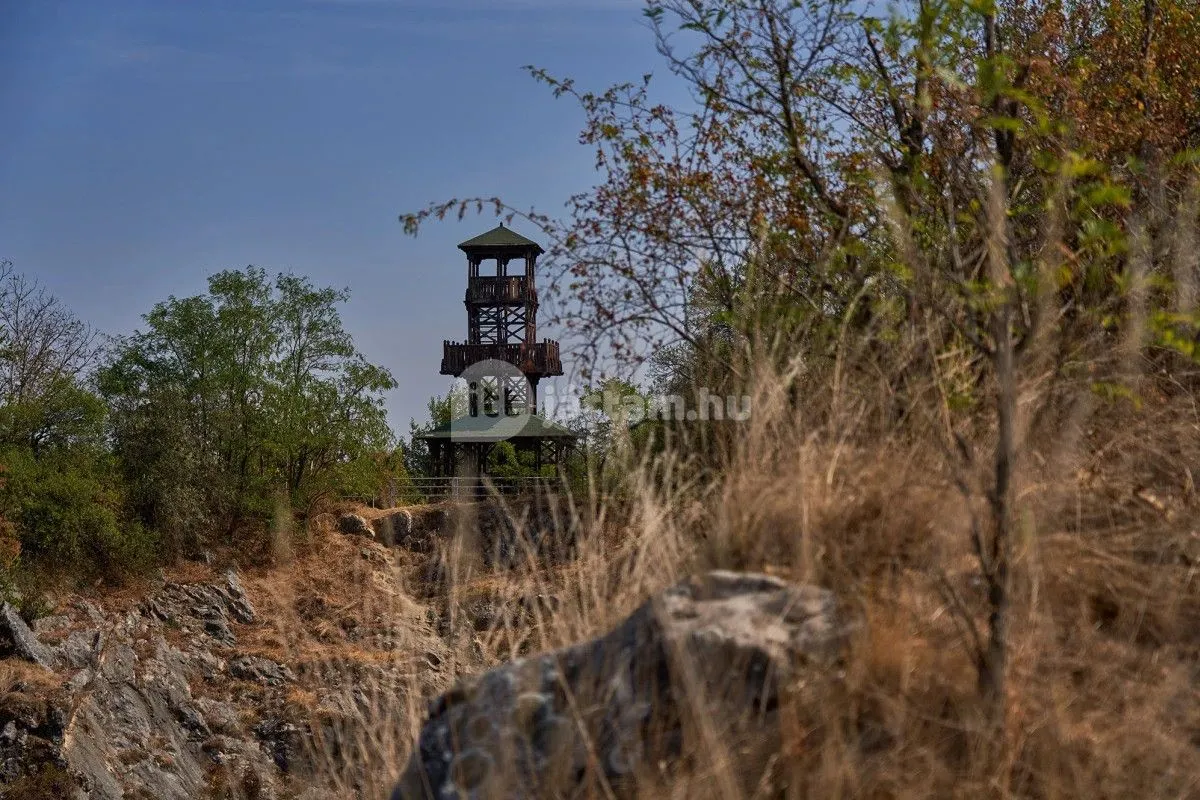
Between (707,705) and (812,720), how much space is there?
275 mm

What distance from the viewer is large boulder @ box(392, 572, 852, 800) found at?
3.21 metres

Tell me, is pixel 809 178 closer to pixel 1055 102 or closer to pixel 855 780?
pixel 1055 102

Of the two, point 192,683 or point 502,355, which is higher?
point 502,355

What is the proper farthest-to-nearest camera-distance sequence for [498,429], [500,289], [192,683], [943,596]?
[500,289]
[498,429]
[192,683]
[943,596]

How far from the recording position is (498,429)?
2898 centimetres

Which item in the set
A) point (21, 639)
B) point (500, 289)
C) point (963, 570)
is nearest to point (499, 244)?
point (500, 289)

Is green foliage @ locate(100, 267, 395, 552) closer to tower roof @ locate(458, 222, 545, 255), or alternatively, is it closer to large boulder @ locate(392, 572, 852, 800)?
tower roof @ locate(458, 222, 545, 255)

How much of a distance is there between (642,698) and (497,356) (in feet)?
90.0

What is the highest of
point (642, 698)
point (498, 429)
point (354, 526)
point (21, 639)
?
point (498, 429)

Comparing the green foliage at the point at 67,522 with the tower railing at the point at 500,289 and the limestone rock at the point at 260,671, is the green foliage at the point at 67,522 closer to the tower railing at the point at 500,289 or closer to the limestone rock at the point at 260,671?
the limestone rock at the point at 260,671

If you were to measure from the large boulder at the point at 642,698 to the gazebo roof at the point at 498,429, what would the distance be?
24.6 meters

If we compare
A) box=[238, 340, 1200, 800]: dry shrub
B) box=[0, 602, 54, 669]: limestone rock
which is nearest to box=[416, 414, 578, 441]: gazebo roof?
box=[0, 602, 54, 669]: limestone rock

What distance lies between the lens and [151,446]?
2177 cm

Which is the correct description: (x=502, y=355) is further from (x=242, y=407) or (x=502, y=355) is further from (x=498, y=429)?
(x=242, y=407)
